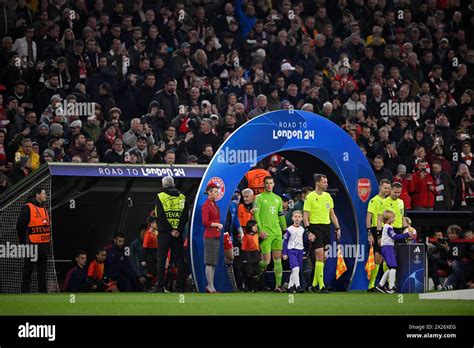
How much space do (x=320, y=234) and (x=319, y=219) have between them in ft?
0.90

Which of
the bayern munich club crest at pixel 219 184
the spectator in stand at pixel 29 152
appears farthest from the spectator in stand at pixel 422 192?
the spectator in stand at pixel 29 152

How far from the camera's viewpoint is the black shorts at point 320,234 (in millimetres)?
21484

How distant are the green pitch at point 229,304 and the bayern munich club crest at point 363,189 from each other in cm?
251

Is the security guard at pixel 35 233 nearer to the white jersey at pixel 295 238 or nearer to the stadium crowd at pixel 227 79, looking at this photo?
the stadium crowd at pixel 227 79

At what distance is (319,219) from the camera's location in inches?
848

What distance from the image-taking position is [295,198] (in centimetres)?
2408

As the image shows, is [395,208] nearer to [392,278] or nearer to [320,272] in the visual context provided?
[392,278]

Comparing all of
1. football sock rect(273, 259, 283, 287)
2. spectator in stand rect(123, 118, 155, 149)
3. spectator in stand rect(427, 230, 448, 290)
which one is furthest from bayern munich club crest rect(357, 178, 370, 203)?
spectator in stand rect(123, 118, 155, 149)

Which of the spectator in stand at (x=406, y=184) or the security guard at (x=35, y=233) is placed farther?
the spectator in stand at (x=406, y=184)

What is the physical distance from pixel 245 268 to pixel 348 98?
344 inches

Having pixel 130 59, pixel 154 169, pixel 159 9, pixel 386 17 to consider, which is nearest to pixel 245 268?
pixel 154 169

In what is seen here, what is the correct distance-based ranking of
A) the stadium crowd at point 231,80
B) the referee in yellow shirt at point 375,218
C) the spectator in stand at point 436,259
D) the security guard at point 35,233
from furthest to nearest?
the stadium crowd at point 231,80 → the spectator in stand at point 436,259 → the referee in yellow shirt at point 375,218 → the security guard at point 35,233

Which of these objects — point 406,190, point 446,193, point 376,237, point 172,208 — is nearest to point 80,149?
point 172,208

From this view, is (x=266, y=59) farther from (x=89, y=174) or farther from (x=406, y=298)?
(x=406, y=298)
